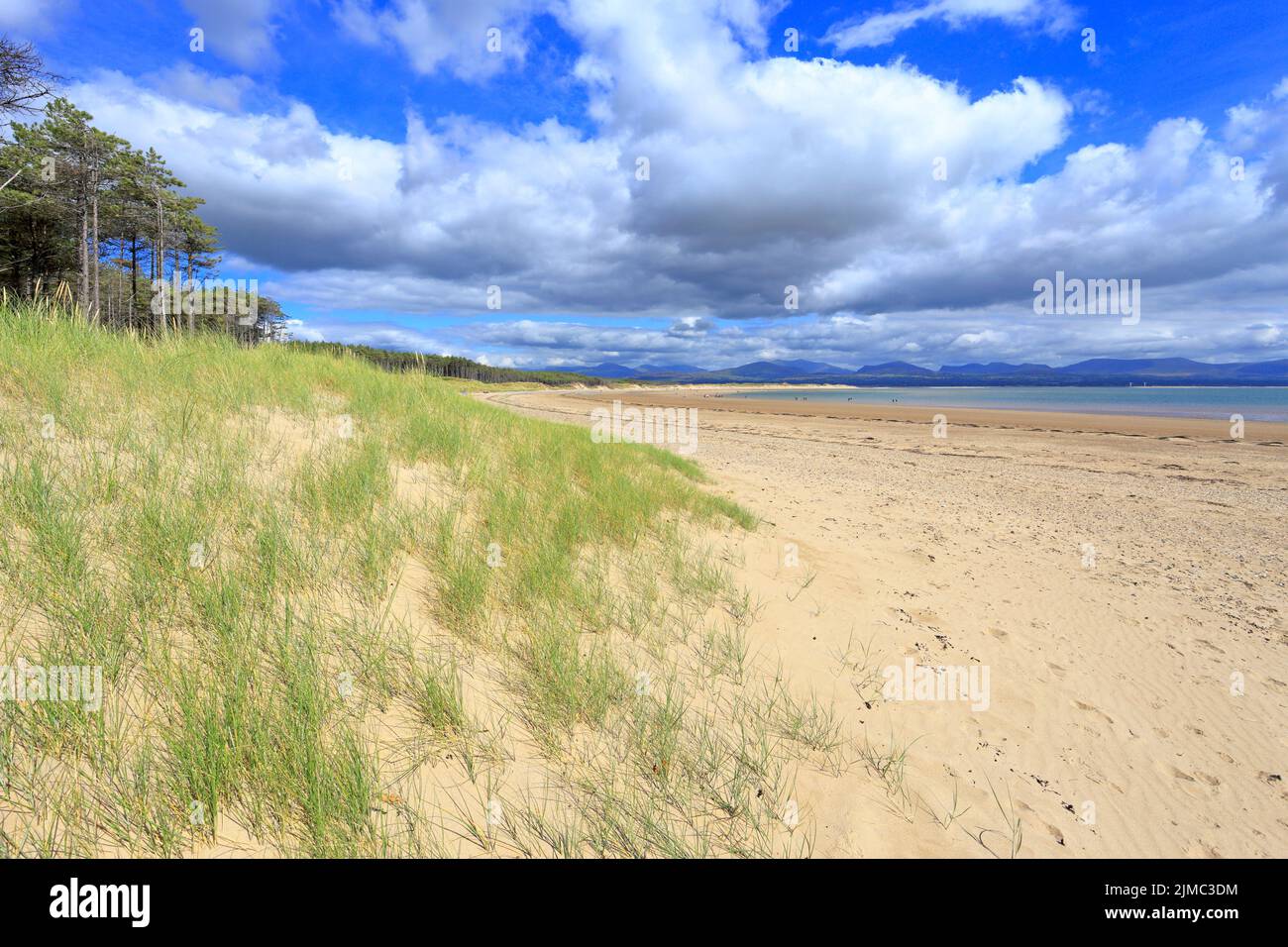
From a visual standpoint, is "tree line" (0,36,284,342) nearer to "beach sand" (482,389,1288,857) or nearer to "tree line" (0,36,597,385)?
"tree line" (0,36,597,385)

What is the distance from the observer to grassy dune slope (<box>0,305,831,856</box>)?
2.19m

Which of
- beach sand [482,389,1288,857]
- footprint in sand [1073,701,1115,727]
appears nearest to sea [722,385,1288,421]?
beach sand [482,389,1288,857]

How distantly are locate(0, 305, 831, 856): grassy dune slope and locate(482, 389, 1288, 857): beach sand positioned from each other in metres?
0.60

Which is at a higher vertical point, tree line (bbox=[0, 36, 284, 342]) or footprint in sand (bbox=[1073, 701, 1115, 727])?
tree line (bbox=[0, 36, 284, 342])

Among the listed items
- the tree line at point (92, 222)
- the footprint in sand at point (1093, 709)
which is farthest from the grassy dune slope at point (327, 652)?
the tree line at point (92, 222)

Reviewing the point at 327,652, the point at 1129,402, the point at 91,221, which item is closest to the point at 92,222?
the point at 91,221

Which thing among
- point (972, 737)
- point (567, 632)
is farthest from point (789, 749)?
point (567, 632)

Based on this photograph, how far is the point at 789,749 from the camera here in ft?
10.9

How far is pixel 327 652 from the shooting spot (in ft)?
10.2

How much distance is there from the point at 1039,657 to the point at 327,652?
6176mm

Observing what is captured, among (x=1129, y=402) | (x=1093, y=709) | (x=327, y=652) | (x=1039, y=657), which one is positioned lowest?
(x=1093, y=709)

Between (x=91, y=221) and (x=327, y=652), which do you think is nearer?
(x=327, y=652)

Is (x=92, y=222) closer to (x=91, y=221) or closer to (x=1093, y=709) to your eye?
(x=91, y=221)
